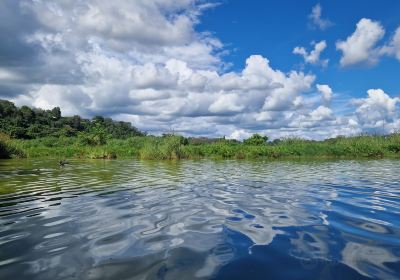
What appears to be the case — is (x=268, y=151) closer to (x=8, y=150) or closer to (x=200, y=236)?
(x=8, y=150)

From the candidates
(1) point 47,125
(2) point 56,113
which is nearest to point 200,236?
(1) point 47,125

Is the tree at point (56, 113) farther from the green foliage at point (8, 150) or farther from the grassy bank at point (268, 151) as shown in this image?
the green foliage at point (8, 150)

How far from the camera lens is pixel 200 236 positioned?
4.86 metres

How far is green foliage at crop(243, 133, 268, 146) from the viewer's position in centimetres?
4425

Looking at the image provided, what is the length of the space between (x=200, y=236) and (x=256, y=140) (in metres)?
40.4

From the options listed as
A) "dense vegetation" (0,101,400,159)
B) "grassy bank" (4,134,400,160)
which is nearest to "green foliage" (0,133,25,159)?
"dense vegetation" (0,101,400,159)

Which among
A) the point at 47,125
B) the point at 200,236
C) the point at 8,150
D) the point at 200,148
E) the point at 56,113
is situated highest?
the point at 56,113

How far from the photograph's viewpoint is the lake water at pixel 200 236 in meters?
3.57

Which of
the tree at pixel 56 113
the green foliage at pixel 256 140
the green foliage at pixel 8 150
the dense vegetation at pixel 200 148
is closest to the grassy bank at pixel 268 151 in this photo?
the dense vegetation at pixel 200 148

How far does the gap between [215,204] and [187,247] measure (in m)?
3.00

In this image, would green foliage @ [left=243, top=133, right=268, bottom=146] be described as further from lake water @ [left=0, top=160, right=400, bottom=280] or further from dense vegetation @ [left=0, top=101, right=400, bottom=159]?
lake water @ [left=0, top=160, right=400, bottom=280]

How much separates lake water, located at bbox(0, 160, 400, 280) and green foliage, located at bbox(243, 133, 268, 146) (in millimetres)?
35646

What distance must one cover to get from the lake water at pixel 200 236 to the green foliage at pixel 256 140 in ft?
117

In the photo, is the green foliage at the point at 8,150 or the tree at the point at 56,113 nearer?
the green foliage at the point at 8,150
